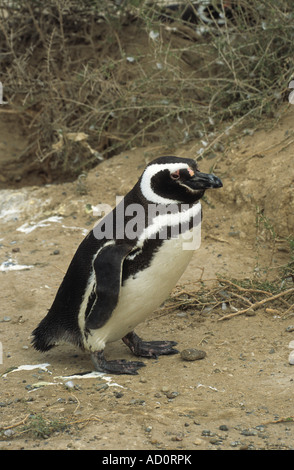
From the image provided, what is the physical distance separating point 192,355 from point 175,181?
0.92 metres

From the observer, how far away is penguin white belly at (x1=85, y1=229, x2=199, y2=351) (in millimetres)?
3141

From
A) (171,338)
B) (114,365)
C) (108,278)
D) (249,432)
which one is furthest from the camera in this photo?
(171,338)

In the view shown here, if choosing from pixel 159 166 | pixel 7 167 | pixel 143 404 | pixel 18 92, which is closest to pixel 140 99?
pixel 18 92

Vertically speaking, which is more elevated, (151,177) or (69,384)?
(151,177)

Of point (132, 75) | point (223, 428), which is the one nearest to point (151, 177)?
point (223, 428)

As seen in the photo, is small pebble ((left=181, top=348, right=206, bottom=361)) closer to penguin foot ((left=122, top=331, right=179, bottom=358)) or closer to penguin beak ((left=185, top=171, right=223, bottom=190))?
penguin foot ((left=122, top=331, right=179, bottom=358))

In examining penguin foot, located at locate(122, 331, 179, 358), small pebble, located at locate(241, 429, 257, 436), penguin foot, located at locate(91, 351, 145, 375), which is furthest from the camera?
penguin foot, located at locate(122, 331, 179, 358)

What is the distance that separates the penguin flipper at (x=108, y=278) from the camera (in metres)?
3.08

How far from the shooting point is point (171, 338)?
12.5ft

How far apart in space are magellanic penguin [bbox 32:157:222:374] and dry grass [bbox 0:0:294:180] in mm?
2128

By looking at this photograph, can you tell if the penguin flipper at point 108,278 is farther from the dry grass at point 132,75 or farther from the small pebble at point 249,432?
the dry grass at point 132,75

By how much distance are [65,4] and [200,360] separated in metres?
3.92

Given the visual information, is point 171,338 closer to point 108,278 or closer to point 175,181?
point 108,278

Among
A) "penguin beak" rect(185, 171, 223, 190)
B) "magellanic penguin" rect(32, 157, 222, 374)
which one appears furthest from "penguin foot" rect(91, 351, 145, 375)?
"penguin beak" rect(185, 171, 223, 190)
